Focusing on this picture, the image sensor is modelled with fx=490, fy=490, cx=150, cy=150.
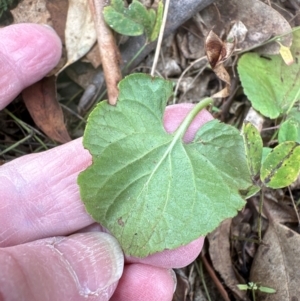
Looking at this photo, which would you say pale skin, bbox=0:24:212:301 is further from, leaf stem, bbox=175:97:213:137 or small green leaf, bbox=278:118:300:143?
small green leaf, bbox=278:118:300:143

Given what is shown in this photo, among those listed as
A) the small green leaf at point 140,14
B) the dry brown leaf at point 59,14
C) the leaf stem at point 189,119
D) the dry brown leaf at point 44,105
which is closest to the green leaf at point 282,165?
the leaf stem at point 189,119

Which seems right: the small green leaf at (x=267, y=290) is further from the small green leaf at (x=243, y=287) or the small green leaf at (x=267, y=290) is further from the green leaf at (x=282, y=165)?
the green leaf at (x=282, y=165)

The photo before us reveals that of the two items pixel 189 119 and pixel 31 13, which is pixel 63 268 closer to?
pixel 189 119

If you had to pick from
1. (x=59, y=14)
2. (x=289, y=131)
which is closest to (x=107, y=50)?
(x=59, y=14)

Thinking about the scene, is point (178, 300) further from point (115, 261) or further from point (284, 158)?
point (284, 158)

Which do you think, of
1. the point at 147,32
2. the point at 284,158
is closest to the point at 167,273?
the point at 284,158

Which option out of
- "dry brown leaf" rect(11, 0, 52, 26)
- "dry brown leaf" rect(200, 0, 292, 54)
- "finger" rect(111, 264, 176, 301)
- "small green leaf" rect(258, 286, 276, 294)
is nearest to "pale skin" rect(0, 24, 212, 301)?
"finger" rect(111, 264, 176, 301)
